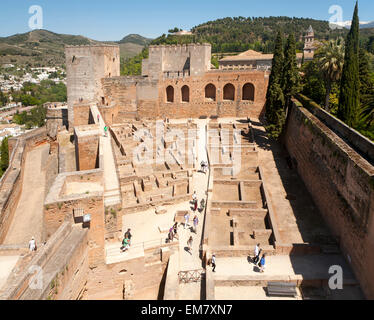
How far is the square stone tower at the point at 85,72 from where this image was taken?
21469mm

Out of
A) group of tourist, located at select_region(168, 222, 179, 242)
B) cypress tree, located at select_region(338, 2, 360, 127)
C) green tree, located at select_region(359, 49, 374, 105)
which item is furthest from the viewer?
green tree, located at select_region(359, 49, 374, 105)

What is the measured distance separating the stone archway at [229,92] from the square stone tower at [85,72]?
29.9ft

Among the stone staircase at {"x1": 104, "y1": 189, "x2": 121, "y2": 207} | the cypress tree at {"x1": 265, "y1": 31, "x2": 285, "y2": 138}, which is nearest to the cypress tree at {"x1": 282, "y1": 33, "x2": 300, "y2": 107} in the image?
the cypress tree at {"x1": 265, "y1": 31, "x2": 285, "y2": 138}

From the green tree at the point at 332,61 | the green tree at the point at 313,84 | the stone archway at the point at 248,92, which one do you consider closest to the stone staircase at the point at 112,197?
the green tree at the point at 332,61

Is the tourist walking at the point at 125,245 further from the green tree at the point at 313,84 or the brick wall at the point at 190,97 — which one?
the green tree at the point at 313,84

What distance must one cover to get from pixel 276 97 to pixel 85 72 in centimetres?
1251

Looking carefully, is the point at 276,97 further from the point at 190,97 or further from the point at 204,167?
the point at 190,97

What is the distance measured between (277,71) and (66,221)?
618 inches

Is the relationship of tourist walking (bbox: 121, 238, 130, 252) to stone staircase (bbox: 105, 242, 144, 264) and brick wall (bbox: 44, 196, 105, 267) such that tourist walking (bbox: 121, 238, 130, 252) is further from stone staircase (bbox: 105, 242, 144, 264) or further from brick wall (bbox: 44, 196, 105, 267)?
brick wall (bbox: 44, 196, 105, 267)

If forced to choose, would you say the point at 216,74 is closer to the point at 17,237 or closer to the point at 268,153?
the point at 268,153

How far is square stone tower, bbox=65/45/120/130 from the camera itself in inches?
845

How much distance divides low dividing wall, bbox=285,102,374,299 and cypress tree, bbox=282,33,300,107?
7.65 ft

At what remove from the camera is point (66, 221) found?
8.39 metres

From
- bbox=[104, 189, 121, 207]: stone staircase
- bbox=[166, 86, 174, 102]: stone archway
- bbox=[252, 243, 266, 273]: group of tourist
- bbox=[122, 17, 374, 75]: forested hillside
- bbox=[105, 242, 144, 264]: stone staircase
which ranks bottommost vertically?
bbox=[252, 243, 266, 273]: group of tourist
